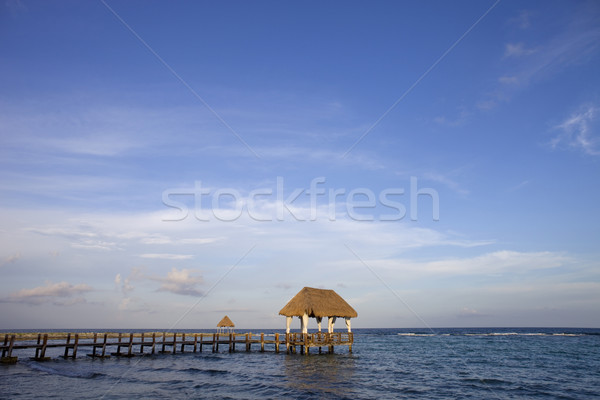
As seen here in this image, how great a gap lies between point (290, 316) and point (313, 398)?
608 inches

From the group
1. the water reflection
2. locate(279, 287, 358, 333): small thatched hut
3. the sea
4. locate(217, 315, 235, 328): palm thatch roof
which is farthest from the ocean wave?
locate(217, 315, 235, 328): palm thatch roof

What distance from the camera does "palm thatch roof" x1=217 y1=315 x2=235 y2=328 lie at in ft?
155

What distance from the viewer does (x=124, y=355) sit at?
36125mm

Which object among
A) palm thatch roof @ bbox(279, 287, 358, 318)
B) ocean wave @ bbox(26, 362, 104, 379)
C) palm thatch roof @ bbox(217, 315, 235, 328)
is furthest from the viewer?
palm thatch roof @ bbox(217, 315, 235, 328)

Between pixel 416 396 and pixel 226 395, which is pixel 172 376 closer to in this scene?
pixel 226 395

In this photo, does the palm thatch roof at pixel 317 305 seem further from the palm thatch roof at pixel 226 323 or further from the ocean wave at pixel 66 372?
the ocean wave at pixel 66 372

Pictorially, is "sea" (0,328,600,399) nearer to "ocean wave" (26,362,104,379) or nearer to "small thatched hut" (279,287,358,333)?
"ocean wave" (26,362,104,379)

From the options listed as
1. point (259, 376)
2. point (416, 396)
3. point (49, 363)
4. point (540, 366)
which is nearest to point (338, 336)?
point (259, 376)

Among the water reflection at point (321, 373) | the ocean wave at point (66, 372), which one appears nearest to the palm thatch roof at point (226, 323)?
the water reflection at point (321, 373)

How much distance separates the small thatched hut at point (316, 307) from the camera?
113 feet

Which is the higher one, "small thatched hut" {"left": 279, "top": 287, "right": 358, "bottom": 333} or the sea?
"small thatched hut" {"left": 279, "top": 287, "right": 358, "bottom": 333}

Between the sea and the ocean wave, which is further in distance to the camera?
the ocean wave

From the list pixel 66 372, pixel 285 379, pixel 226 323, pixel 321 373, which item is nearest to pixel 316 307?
pixel 321 373

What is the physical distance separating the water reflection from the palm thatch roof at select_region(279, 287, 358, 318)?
12.2 feet
